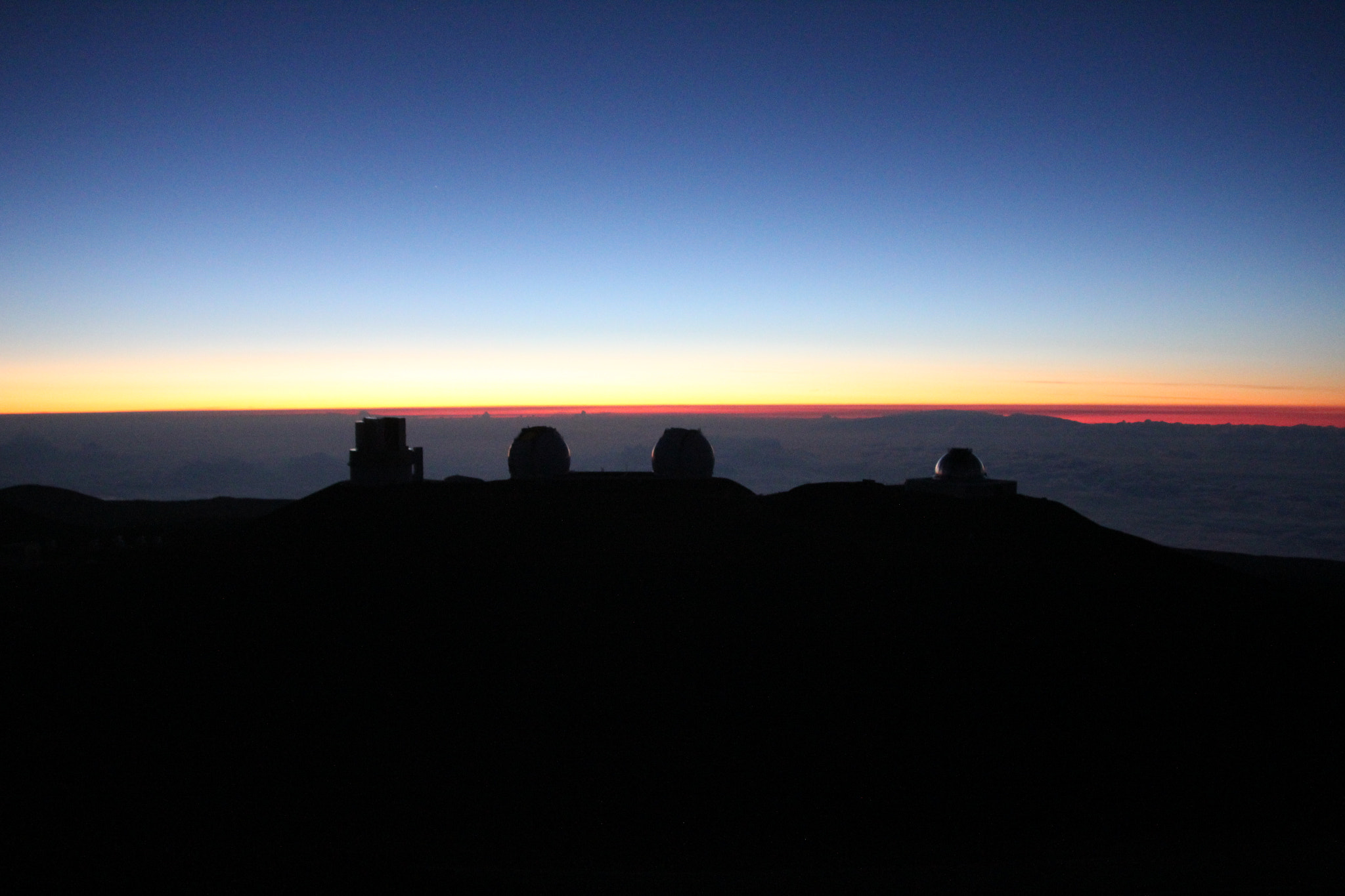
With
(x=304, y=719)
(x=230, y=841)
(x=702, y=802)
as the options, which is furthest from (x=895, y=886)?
(x=304, y=719)

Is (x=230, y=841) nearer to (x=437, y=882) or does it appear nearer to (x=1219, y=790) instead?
(x=437, y=882)

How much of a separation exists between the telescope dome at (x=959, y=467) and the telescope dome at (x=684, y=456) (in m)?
14.7

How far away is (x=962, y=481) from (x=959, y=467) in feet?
2.83

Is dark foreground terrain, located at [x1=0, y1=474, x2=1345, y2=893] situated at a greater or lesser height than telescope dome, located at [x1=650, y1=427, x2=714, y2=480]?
lesser

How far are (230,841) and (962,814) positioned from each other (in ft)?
37.1

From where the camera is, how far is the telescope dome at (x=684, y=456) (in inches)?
1247

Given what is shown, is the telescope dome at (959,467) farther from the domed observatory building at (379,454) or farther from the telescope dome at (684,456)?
the domed observatory building at (379,454)

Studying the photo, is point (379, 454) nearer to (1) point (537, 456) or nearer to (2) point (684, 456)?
(1) point (537, 456)

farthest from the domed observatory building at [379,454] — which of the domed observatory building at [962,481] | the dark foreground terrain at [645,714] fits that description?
the domed observatory building at [962,481]

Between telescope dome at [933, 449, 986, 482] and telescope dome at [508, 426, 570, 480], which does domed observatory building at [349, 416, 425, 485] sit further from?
telescope dome at [933, 449, 986, 482]

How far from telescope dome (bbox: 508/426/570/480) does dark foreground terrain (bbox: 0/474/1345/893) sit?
11.5ft

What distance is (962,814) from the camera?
13094 mm

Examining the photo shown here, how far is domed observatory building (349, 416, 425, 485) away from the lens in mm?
29453

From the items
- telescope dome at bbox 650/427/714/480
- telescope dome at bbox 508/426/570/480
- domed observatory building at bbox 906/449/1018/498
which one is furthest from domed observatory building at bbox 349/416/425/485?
domed observatory building at bbox 906/449/1018/498
